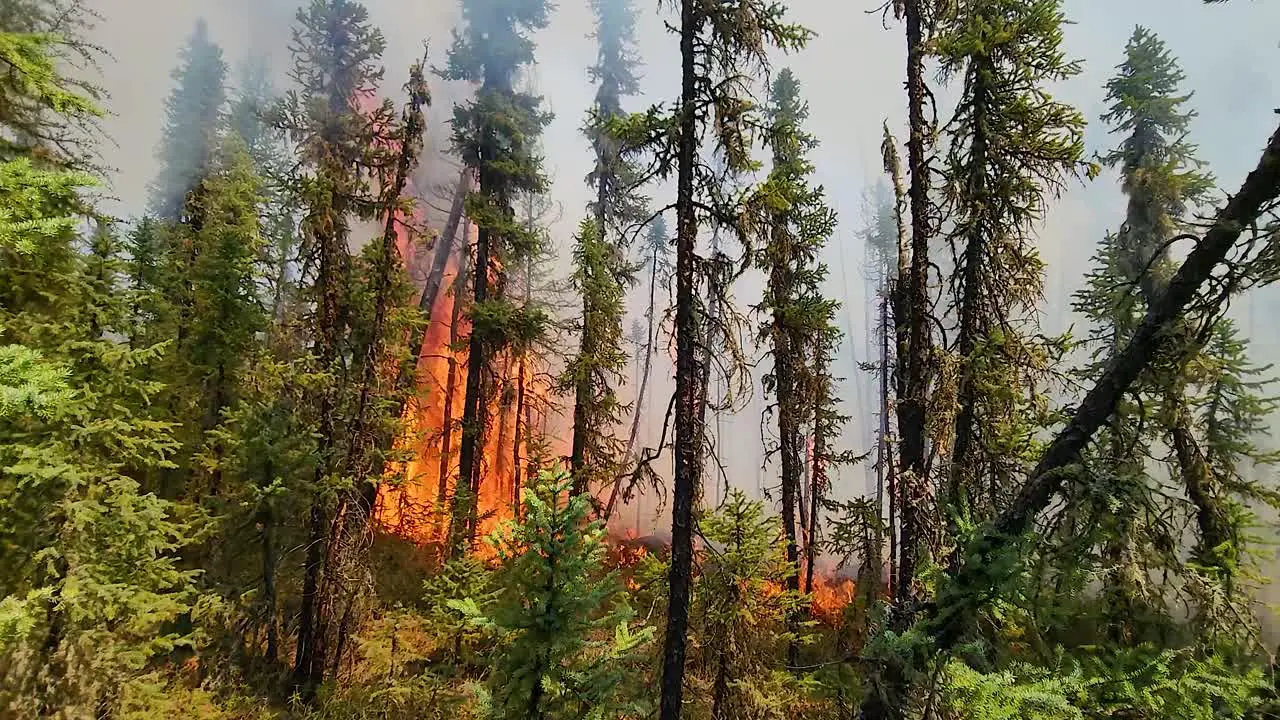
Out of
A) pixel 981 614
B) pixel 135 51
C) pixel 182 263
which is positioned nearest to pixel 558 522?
pixel 981 614

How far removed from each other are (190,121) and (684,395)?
25.7 meters

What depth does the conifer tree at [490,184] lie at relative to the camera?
15.3 m

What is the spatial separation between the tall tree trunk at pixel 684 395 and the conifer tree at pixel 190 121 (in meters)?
21.7

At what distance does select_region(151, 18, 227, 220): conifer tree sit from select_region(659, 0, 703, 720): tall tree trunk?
71.3ft

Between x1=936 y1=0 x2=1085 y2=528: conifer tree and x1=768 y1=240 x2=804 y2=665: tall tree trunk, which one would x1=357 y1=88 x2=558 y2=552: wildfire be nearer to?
x1=768 y1=240 x2=804 y2=665: tall tree trunk

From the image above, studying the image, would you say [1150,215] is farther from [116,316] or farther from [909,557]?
[116,316]

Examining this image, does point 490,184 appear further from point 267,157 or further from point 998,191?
point 267,157

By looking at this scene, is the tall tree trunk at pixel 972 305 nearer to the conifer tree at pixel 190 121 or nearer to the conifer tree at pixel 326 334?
the conifer tree at pixel 326 334

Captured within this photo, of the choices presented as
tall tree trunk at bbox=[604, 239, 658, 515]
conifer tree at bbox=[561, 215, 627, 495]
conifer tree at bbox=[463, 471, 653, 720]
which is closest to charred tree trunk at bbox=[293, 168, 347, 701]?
conifer tree at bbox=[561, 215, 627, 495]

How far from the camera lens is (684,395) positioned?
24.1 feet

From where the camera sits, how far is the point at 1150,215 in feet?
50.4

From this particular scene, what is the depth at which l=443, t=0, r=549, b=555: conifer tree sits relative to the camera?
1526 centimetres

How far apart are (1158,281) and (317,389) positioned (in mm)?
22079

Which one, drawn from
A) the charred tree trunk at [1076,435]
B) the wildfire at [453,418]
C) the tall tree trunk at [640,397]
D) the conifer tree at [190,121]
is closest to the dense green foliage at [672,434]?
the charred tree trunk at [1076,435]
